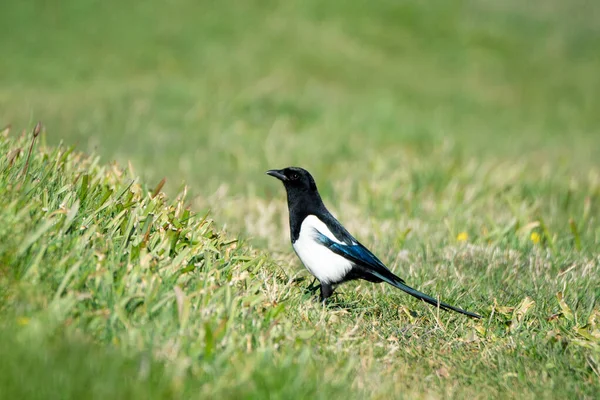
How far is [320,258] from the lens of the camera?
4441mm

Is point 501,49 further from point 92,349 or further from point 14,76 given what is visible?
point 92,349

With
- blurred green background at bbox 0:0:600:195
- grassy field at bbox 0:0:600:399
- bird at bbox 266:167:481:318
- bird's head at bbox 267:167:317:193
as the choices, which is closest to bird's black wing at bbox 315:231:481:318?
bird at bbox 266:167:481:318

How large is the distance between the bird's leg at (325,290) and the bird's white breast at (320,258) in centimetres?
4

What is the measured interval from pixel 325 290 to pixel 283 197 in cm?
342

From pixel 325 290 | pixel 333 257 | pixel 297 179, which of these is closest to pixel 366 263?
pixel 333 257

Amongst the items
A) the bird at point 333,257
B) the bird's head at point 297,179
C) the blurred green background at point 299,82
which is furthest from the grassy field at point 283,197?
the bird's head at point 297,179

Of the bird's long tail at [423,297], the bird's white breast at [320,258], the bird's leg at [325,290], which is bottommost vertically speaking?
the bird's long tail at [423,297]

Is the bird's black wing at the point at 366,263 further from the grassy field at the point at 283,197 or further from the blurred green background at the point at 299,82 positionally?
the blurred green background at the point at 299,82

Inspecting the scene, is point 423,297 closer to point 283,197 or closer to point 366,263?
point 366,263

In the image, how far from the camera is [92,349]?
3.00 m

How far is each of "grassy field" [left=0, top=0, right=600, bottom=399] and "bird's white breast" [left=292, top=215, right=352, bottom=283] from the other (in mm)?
206

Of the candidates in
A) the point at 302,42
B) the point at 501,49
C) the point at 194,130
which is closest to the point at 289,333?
Result: the point at 194,130

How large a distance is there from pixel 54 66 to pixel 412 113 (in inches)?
254

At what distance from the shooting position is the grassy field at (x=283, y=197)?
10.6 feet
